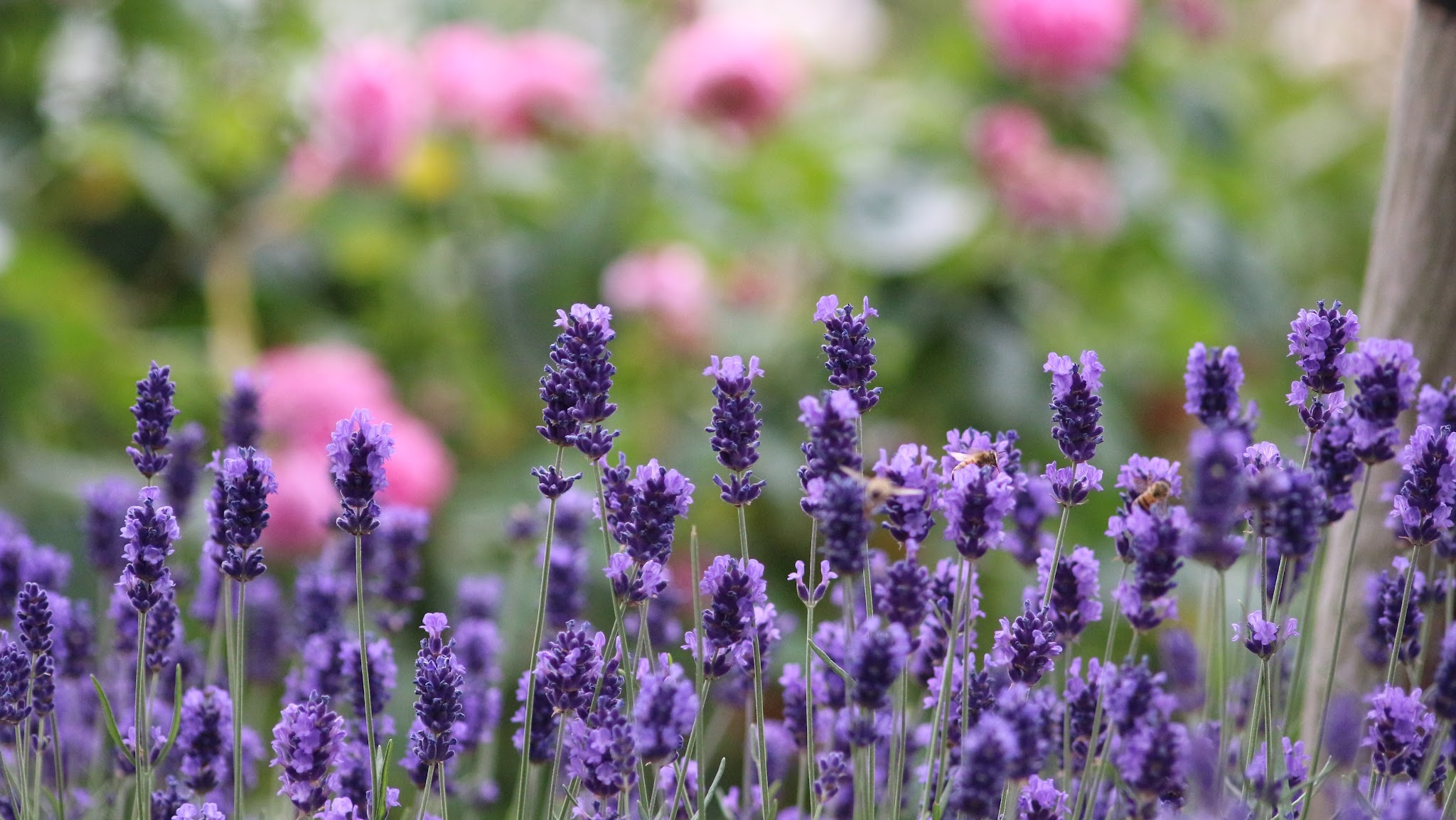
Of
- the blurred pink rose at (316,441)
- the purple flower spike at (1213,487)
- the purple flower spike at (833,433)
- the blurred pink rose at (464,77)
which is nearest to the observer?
the purple flower spike at (1213,487)

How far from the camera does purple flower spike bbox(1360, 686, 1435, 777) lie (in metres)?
0.74

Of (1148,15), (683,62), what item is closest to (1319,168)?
(1148,15)

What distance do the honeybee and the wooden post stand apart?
45cm

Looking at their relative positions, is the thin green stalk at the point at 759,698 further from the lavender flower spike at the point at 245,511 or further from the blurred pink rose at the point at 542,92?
the blurred pink rose at the point at 542,92

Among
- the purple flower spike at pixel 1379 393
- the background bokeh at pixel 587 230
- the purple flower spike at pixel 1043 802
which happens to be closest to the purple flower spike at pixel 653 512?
the purple flower spike at pixel 1043 802

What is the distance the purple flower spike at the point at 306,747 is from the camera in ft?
2.30

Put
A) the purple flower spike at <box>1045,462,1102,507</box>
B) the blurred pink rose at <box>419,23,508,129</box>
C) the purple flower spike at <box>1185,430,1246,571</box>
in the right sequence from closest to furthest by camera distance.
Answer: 1. the purple flower spike at <box>1185,430,1246,571</box>
2. the purple flower spike at <box>1045,462,1102,507</box>
3. the blurred pink rose at <box>419,23,508,129</box>

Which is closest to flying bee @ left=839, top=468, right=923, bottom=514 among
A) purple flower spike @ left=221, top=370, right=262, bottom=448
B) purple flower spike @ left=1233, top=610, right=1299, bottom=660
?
purple flower spike @ left=1233, top=610, right=1299, bottom=660

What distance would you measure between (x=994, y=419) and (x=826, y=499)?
1749 mm

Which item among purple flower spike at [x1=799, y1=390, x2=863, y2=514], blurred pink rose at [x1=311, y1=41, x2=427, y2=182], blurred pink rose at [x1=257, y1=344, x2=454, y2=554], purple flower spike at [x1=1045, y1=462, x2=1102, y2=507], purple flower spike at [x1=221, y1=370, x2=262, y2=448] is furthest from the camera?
blurred pink rose at [x1=311, y1=41, x2=427, y2=182]

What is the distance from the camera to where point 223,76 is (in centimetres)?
269

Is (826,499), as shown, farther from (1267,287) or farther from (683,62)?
(1267,287)

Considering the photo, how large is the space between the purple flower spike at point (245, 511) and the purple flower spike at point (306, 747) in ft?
0.25

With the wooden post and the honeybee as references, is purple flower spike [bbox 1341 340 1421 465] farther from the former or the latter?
the wooden post
